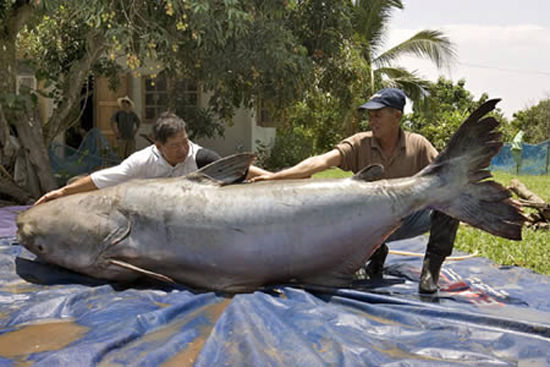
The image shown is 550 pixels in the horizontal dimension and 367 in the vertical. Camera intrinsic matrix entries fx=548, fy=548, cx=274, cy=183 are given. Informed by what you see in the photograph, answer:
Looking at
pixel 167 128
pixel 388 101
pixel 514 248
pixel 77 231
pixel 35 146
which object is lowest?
pixel 514 248

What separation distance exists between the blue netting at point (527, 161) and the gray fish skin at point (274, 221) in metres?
15.4

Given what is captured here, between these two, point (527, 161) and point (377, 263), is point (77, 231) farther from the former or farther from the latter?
point (527, 161)

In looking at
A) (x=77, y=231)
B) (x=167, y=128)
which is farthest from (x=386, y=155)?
(x=77, y=231)

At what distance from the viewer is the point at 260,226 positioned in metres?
3.10

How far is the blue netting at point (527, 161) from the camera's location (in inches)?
683

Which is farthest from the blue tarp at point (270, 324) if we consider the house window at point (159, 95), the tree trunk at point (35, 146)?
the house window at point (159, 95)


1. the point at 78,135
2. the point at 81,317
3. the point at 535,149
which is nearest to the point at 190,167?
the point at 81,317

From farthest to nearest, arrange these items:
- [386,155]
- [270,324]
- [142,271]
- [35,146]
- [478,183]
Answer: [35,146] → [386,155] → [142,271] → [478,183] → [270,324]

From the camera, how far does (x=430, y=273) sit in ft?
10.8

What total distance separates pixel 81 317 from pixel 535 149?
17942mm

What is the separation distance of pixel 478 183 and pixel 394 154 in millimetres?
841

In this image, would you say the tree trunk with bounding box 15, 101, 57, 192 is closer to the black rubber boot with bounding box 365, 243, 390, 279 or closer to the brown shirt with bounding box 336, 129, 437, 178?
the brown shirt with bounding box 336, 129, 437, 178

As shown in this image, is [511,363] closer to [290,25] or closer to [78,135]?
[290,25]

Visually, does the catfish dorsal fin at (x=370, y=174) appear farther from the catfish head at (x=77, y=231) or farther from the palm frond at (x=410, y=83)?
the palm frond at (x=410, y=83)
